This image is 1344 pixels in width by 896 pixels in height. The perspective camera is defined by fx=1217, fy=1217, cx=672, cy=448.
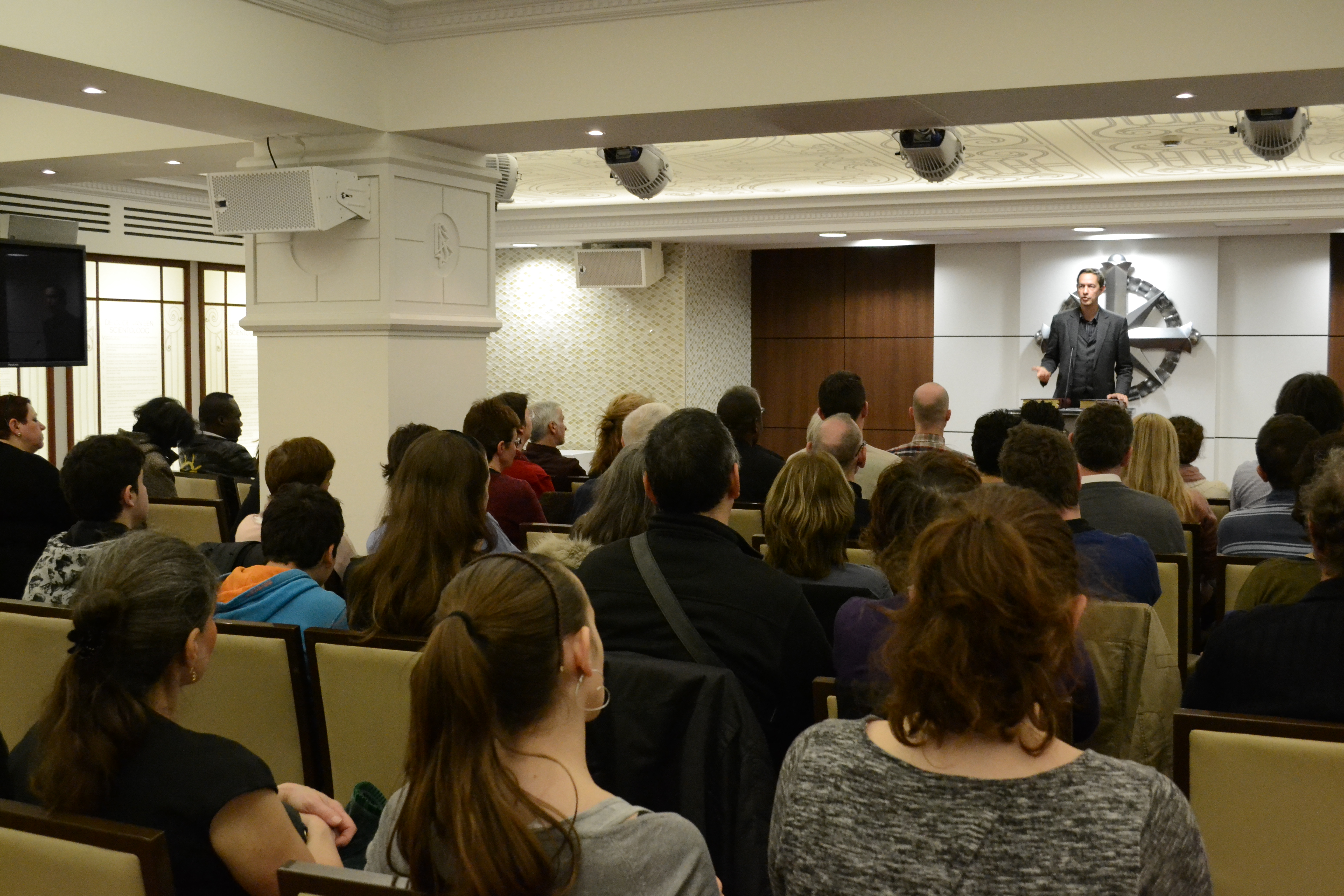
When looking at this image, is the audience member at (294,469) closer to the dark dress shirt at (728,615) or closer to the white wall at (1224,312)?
the dark dress shirt at (728,615)

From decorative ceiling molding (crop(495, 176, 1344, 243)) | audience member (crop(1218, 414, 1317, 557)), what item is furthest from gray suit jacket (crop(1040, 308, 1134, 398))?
audience member (crop(1218, 414, 1317, 557))

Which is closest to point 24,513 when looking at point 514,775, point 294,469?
point 294,469

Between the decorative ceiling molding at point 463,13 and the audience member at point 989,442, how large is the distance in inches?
76.5

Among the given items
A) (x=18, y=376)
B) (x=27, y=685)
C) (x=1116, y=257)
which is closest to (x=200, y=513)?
(x=27, y=685)

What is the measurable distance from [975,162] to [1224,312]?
3095 mm

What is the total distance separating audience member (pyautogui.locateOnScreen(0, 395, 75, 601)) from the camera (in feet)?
14.0

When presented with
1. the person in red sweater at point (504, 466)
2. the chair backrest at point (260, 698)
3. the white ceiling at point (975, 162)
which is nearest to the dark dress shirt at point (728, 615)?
the chair backrest at point (260, 698)

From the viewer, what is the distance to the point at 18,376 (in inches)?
340

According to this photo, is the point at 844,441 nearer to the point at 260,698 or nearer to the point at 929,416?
the point at 929,416

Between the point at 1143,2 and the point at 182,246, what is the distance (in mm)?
8305

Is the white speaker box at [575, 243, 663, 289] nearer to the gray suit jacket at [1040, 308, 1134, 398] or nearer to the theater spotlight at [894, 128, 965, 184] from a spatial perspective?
the gray suit jacket at [1040, 308, 1134, 398]

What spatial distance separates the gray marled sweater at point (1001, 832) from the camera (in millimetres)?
1190

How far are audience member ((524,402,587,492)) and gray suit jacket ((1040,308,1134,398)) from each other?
13.3 ft

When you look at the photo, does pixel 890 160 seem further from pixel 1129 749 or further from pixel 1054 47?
pixel 1129 749
